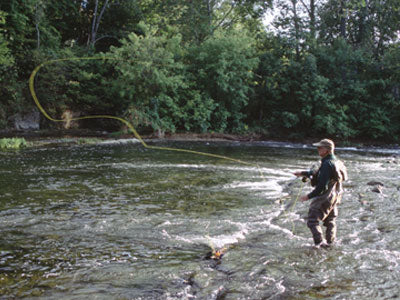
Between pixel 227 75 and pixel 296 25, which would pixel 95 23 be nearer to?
pixel 227 75

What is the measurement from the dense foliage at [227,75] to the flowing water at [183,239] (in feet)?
42.1

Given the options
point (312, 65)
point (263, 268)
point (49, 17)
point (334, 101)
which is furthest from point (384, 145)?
point (49, 17)

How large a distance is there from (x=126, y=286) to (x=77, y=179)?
6319mm

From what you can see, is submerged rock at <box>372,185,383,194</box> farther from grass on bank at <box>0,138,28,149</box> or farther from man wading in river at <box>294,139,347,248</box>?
grass on bank at <box>0,138,28,149</box>

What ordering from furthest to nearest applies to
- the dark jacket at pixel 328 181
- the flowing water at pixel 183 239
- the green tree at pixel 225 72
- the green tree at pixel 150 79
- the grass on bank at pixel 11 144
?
the green tree at pixel 225 72 → the green tree at pixel 150 79 → the grass on bank at pixel 11 144 → the dark jacket at pixel 328 181 → the flowing water at pixel 183 239

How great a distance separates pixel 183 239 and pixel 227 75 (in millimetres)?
19557

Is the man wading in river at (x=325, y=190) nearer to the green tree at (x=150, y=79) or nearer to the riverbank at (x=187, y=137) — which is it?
the riverbank at (x=187, y=137)

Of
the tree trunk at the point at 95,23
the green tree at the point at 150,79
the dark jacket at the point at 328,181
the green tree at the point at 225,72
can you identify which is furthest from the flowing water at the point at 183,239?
the tree trunk at the point at 95,23

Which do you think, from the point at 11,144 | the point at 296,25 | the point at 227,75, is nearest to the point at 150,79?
the point at 227,75

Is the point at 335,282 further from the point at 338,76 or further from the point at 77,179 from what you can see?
the point at 338,76

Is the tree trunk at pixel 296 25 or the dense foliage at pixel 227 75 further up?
the tree trunk at pixel 296 25

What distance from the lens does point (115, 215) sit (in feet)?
21.7

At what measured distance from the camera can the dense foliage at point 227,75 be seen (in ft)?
73.0

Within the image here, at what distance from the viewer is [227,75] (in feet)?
78.6
